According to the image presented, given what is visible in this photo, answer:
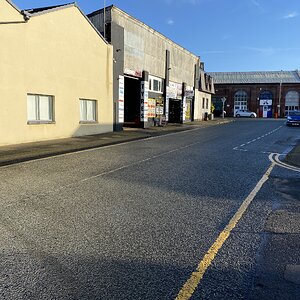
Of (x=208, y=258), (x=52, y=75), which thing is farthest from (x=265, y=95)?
(x=208, y=258)

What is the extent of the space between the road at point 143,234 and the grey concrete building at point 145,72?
16262mm

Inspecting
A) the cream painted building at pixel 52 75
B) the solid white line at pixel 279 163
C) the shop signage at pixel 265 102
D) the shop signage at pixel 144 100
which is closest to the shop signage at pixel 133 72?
the shop signage at pixel 144 100

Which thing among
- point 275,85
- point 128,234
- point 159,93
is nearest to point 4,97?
point 128,234

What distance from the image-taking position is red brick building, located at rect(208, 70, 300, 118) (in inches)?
2874

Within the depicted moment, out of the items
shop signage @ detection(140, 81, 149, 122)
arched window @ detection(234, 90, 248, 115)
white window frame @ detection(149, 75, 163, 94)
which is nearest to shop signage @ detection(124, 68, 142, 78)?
shop signage @ detection(140, 81, 149, 122)

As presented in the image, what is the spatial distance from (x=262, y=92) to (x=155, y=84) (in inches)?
2053

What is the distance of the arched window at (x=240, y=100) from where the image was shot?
249 ft

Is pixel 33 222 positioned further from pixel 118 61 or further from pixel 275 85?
pixel 275 85

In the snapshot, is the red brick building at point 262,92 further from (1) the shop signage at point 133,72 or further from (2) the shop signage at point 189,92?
(1) the shop signage at point 133,72

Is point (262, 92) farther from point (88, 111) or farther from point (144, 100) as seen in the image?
point (88, 111)

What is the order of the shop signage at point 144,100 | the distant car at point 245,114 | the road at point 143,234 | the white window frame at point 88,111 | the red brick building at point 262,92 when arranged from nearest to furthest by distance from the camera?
the road at point 143,234 < the white window frame at point 88,111 < the shop signage at point 144,100 < the distant car at point 245,114 < the red brick building at point 262,92

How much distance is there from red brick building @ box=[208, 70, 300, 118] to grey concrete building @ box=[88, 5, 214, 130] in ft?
125

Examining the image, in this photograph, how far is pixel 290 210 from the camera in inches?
227

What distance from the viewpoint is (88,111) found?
67.7 ft
